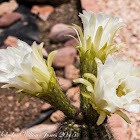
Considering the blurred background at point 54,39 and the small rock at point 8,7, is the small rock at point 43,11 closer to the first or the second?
the blurred background at point 54,39

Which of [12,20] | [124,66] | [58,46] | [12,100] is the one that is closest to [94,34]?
[124,66]

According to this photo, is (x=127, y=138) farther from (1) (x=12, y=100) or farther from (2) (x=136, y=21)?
(2) (x=136, y=21)

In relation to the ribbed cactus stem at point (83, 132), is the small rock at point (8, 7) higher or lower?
lower

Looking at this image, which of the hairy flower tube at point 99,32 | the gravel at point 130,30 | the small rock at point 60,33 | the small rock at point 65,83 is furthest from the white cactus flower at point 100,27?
the small rock at point 60,33

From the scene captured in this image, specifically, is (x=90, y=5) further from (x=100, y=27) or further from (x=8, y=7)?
(x=100, y=27)

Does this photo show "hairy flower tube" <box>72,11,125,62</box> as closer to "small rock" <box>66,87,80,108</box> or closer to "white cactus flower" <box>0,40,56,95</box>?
"white cactus flower" <box>0,40,56,95</box>

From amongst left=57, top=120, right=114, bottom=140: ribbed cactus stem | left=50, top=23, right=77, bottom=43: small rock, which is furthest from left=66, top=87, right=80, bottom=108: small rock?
left=57, top=120, right=114, bottom=140: ribbed cactus stem
